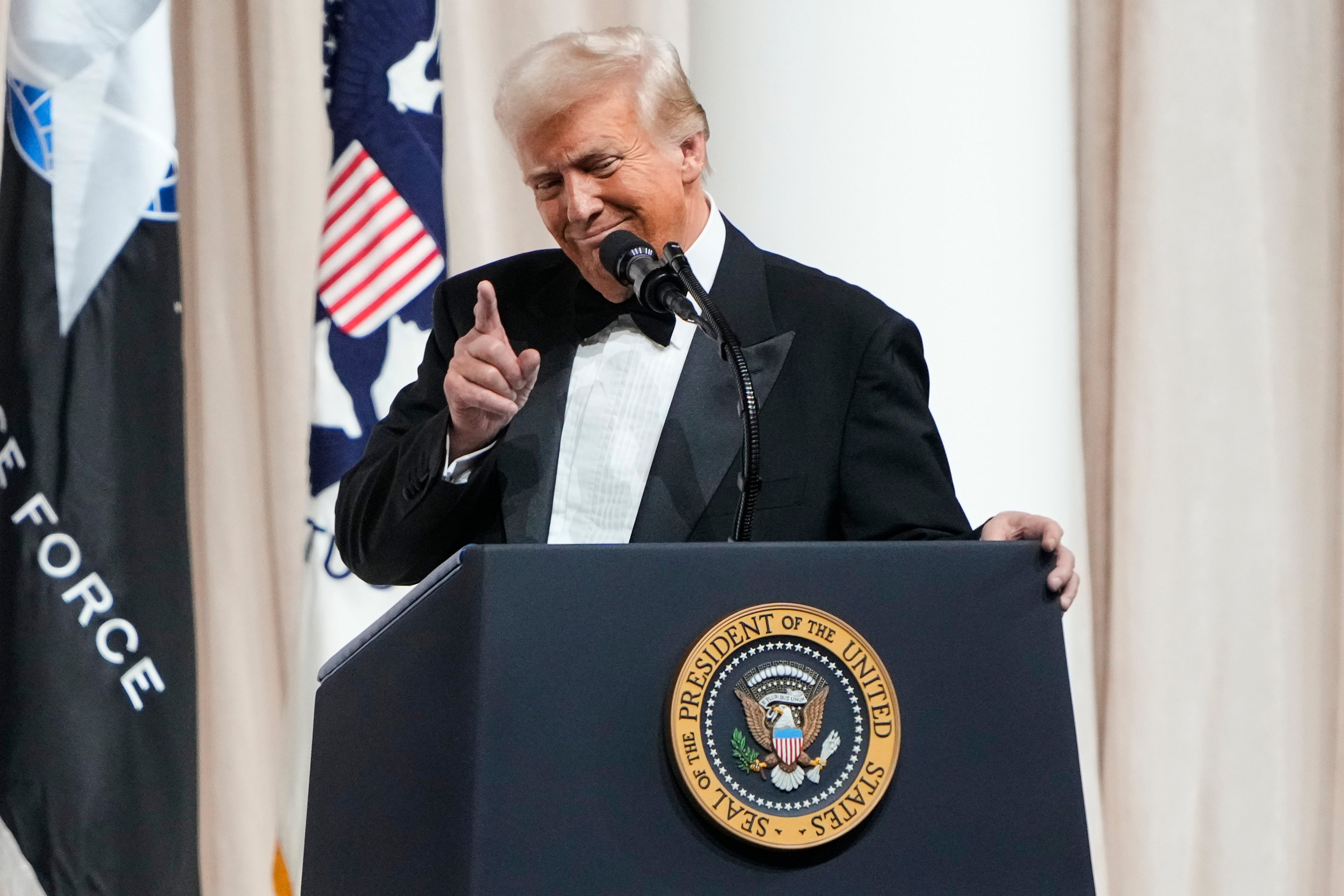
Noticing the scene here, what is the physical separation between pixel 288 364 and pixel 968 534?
190 cm

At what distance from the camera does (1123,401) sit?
10.1ft

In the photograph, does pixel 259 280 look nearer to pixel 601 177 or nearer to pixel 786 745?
pixel 601 177

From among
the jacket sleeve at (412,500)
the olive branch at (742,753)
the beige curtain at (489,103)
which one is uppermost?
the beige curtain at (489,103)

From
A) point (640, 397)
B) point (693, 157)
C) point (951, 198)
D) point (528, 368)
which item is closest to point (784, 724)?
point (528, 368)

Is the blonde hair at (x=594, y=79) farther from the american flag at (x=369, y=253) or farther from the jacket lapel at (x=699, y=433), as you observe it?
the american flag at (x=369, y=253)

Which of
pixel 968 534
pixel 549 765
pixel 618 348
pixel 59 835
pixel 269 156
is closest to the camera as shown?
pixel 549 765

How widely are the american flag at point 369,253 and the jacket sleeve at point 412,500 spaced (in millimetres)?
1287

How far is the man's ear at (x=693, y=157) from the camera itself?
1585 mm

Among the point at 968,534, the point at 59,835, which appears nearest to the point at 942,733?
the point at 968,534

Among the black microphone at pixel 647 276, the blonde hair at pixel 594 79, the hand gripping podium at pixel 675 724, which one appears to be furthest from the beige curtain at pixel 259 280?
the hand gripping podium at pixel 675 724

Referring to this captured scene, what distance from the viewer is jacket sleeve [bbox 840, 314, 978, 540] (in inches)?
55.6

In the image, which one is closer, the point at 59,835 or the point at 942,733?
the point at 942,733

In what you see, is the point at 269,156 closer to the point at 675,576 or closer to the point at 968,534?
the point at 968,534

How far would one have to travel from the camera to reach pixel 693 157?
1611 millimetres
